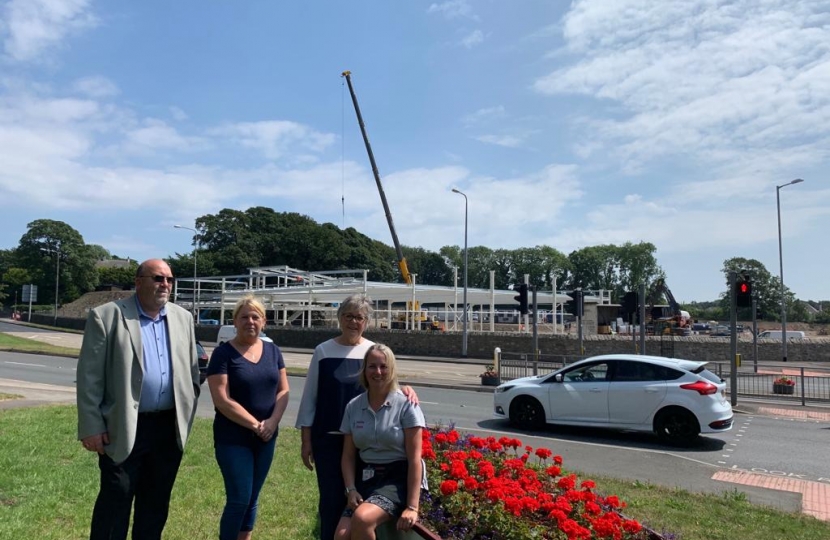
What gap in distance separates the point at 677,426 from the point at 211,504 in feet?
25.7

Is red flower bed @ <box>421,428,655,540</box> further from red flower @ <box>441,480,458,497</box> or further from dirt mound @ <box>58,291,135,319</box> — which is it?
dirt mound @ <box>58,291,135,319</box>

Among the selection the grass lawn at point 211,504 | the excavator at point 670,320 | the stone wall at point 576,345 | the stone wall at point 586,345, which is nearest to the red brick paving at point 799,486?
the grass lawn at point 211,504

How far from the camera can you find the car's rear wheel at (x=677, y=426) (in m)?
10.2

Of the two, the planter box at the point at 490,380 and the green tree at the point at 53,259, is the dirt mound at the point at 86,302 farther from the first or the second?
the planter box at the point at 490,380

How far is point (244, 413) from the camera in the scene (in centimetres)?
385

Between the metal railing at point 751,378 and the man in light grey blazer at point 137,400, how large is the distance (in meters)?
15.8

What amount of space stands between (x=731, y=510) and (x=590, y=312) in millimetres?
38043

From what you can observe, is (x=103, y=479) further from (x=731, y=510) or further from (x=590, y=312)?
(x=590, y=312)

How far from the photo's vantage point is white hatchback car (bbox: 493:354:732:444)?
10.2m

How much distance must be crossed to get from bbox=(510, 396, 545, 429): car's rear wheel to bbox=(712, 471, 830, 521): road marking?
11.6 ft

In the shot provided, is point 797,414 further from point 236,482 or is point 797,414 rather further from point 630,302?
point 236,482

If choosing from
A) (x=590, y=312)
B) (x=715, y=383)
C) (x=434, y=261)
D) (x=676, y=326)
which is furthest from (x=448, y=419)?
(x=434, y=261)

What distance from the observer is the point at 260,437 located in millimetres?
3969

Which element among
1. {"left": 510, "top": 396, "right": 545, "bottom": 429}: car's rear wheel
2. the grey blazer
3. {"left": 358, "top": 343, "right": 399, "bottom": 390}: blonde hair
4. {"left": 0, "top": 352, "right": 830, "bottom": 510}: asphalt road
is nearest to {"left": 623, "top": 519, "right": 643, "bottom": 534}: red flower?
{"left": 358, "top": 343, "right": 399, "bottom": 390}: blonde hair
